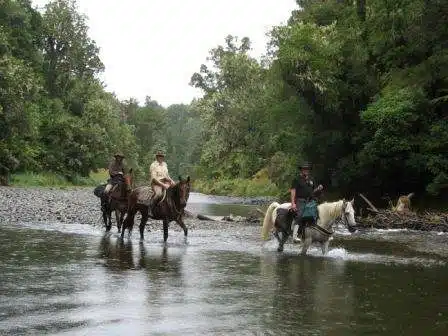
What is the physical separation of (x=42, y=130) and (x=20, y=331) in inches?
2460

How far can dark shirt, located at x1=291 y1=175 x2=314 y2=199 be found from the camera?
48.8ft

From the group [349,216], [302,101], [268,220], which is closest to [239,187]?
[302,101]

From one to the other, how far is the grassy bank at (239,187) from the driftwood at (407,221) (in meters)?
30.9

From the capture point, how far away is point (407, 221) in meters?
24.8

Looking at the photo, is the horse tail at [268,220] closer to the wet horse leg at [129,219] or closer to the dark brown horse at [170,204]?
the dark brown horse at [170,204]

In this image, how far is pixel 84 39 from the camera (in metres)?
70.7

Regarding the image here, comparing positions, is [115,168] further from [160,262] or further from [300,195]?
[160,262]

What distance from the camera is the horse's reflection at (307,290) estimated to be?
7797 mm

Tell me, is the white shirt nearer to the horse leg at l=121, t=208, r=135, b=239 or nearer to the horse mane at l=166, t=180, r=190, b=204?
the horse mane at l=166, t=180, r=190, b=204

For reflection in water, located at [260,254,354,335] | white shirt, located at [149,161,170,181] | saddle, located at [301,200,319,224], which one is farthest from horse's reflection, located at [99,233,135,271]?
saddle, located at [301,200,319,224]

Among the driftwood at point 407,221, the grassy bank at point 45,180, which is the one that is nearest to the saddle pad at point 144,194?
the driftwood at point 407,221

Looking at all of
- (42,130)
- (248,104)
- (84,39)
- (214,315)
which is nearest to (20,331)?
(214,315)

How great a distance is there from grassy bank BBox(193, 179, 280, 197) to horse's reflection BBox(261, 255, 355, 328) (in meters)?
43.6

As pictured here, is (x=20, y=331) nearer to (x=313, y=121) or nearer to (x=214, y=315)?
(x=214, y=315)
